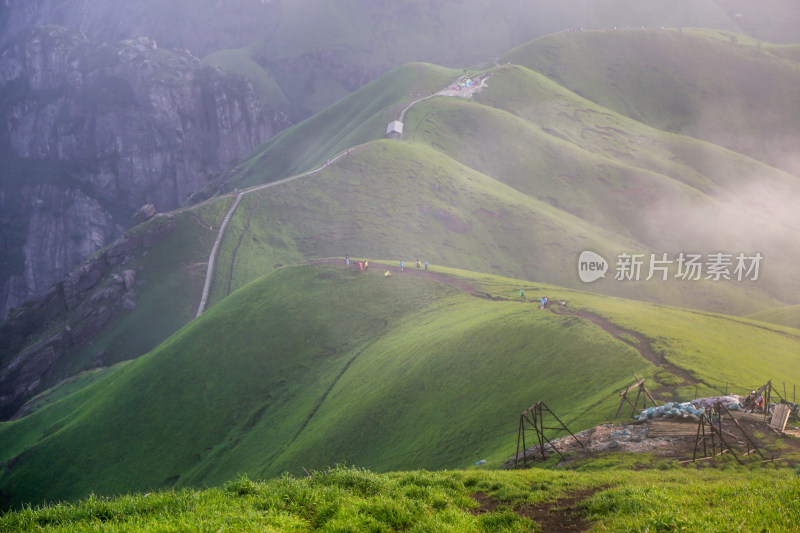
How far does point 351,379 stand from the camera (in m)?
53.5

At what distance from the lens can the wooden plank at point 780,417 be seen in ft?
74.6

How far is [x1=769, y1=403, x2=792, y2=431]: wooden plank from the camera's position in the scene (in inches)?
896

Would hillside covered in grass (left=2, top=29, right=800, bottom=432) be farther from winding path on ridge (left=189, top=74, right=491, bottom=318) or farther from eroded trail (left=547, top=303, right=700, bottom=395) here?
eroded trail (left=547, top=303, right=700, bottom=395)

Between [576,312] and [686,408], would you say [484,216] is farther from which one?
[686,408]

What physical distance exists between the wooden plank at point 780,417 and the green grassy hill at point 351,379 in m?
7.56

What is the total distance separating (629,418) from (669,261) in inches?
3984

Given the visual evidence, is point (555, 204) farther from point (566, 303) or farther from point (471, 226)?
point (566, 303)

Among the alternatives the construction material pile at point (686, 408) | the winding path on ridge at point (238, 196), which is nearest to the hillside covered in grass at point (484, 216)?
the winding path on ridge at point (238, 196)

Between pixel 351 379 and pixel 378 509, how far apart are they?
43.3 meters

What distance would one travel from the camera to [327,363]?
199 feet

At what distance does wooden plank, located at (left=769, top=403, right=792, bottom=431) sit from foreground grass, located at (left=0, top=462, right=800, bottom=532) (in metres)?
12.4

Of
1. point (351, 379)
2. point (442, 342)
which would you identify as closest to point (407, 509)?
point (442, 342)

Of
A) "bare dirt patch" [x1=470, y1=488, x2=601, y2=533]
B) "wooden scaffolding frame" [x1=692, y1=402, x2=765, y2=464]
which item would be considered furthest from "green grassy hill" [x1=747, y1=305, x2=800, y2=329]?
"bare dirt patch" [x1=470, y1=488, x2=601, y2=533]

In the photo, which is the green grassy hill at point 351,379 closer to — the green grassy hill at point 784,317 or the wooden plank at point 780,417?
the wooden plank at point 780,417
